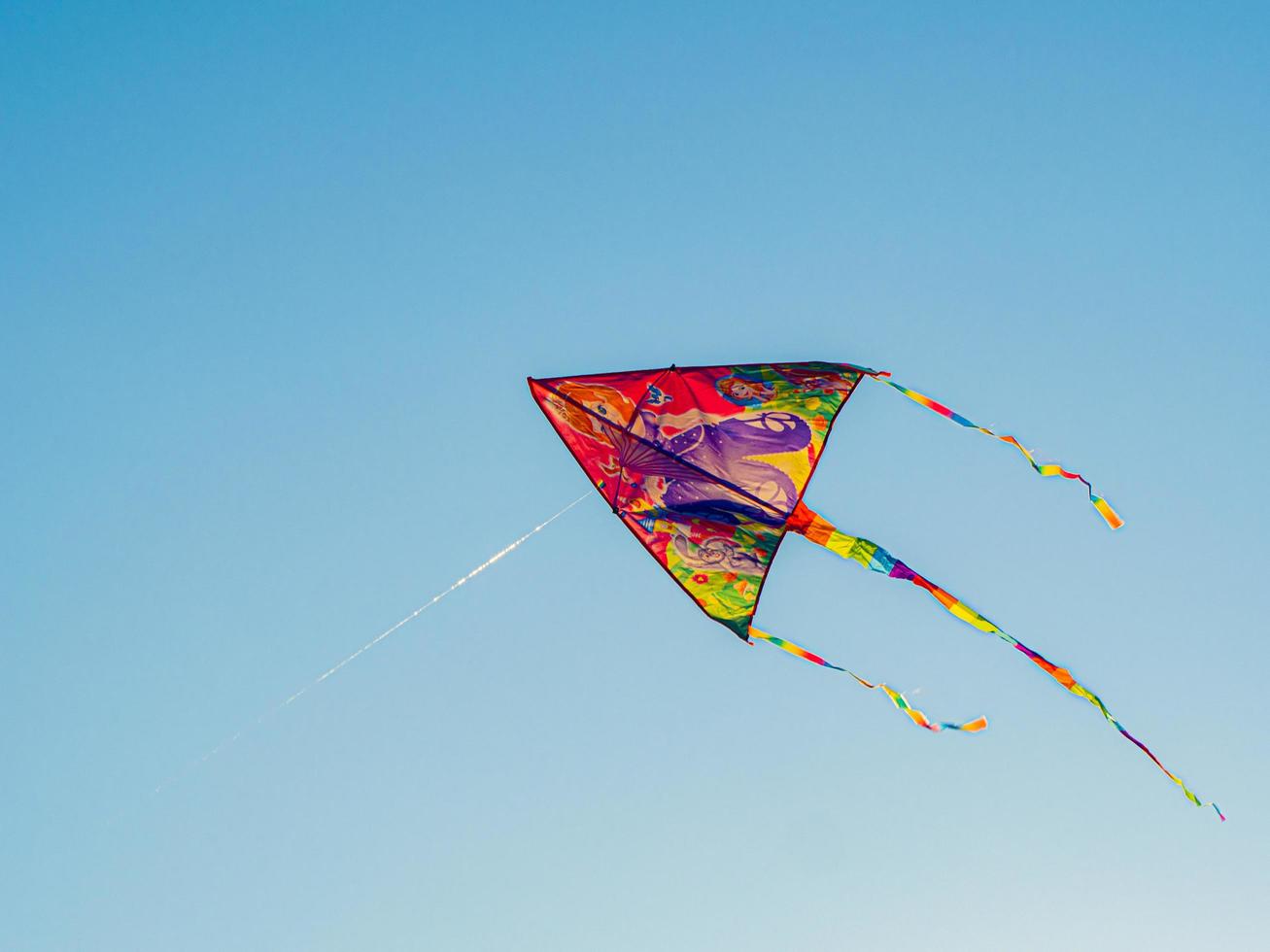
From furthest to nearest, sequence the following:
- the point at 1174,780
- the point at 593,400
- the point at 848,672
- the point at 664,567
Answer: the point at 664,567 → the point at 593,400 → the point at 848,672 → the point at 1174,780

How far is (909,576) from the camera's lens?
947 centimetres

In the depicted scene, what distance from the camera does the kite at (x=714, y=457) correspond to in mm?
10156

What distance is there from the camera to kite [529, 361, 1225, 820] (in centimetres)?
1016

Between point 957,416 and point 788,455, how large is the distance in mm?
1606

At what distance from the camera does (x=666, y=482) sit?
35.2ft

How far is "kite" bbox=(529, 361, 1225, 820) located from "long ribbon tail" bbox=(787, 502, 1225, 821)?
2 centimetres

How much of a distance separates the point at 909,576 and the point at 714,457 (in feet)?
7.16

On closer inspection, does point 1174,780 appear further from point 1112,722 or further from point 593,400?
point 593,400

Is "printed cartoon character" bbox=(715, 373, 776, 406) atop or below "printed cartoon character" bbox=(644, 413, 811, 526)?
atop

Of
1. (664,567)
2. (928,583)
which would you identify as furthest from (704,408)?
(928,583)

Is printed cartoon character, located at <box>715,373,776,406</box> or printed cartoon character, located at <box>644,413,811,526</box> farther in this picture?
printed cartoon character, located at <box>644,413,811,526</box>

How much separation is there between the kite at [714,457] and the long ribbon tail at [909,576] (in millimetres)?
18

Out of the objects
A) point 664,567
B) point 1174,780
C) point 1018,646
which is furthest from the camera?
point 664,567

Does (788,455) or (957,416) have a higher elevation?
(788,455)
